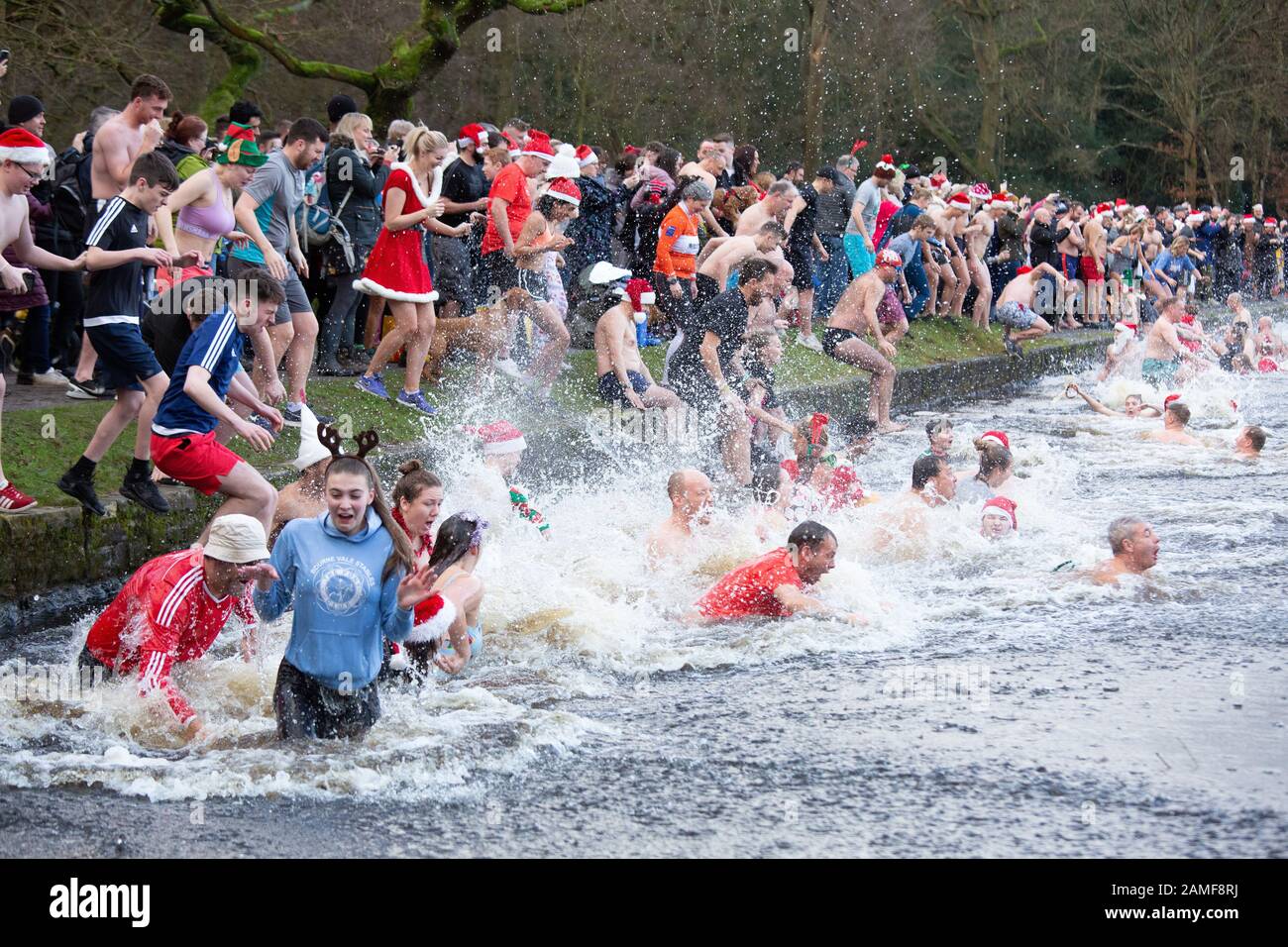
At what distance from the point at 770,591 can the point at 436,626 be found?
2.09 metres

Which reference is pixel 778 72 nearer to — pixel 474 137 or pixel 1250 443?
pixel 1250 443

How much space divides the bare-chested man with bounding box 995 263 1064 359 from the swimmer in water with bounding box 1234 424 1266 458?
5840 mm

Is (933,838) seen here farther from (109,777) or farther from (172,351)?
(172,351)

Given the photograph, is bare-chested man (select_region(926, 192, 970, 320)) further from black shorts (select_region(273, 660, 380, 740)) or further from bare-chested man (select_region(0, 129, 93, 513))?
black shorts (select_region(273, 660, 380, 740))

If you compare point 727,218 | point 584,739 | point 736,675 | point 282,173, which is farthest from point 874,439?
point 584,739

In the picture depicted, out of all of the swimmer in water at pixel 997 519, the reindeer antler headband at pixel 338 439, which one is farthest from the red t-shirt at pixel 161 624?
the swimmer in water at pixel 997 519

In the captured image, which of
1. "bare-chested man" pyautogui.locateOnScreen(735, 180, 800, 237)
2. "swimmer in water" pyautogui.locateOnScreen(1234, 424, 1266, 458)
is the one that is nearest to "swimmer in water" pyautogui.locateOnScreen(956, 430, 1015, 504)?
"bare-chested man" pyautogui.locateOnScreen(735, 180, 800, 237)

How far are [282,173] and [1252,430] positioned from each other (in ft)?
28.3

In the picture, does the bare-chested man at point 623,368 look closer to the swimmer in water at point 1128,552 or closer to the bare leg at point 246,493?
the swimmer in water at point 1128,552

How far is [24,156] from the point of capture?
26.5 ft

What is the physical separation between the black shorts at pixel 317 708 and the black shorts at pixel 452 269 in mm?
6660

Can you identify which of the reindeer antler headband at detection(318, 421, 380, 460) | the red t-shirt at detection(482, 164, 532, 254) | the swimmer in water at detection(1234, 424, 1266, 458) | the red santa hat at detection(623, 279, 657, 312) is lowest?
the reindeer antler headband at detection(318, 421, 380, 460)

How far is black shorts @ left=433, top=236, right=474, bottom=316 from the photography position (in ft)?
40.1

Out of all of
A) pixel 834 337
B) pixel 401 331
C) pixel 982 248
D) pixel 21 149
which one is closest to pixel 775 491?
pixel 401 331
